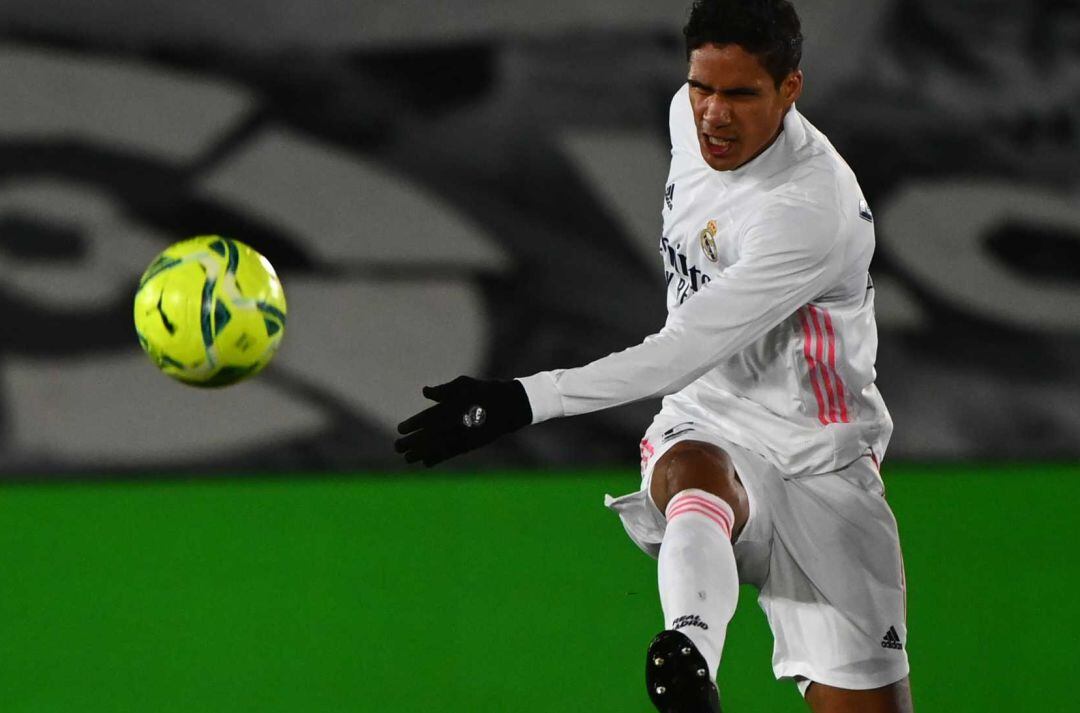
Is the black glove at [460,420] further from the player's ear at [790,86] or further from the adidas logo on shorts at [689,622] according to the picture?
the player's ear at [790,86]

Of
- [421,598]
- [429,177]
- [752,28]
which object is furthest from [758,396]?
[429,177]

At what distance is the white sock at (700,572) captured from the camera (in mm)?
2838

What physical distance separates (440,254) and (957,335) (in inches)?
96.5

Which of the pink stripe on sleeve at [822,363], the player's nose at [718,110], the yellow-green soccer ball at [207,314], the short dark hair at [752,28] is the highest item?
the short dark hair at [752,28]

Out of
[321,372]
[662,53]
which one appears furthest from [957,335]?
[321,372]

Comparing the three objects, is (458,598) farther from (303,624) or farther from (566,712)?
(566,712)

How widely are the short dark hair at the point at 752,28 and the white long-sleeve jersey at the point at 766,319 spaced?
192 mm

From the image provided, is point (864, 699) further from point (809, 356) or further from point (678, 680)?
point (678, 680)

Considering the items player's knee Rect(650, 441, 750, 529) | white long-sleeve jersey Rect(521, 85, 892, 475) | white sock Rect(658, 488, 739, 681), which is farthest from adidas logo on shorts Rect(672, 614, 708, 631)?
white long-sleeve jersey Rect(521, 85, 892, 475)

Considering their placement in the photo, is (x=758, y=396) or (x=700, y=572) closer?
(x=700, y=572)

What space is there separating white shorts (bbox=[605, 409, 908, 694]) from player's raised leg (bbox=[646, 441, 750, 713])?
0.16m

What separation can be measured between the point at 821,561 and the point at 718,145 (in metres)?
0.98

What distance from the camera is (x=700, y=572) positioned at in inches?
114

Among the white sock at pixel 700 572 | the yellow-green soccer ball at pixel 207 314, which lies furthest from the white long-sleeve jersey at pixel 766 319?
the yellow-green soccer ball at pixel 207 314
